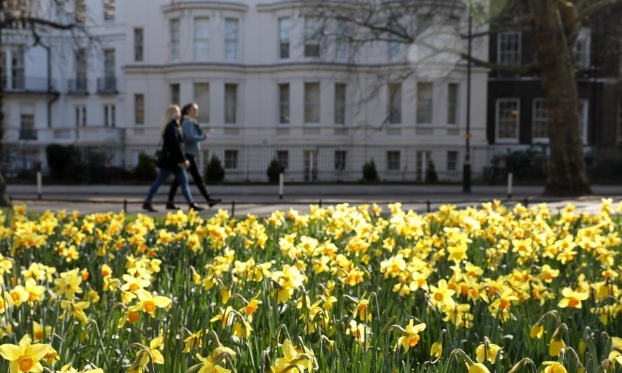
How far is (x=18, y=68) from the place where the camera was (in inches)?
2023

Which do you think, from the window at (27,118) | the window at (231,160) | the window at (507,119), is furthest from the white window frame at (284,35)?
the window at (27,118)

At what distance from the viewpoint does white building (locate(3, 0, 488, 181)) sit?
39.1m

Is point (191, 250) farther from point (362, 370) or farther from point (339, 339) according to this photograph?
point (362, 370)

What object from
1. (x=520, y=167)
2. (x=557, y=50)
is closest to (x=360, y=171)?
(x=520, y=167)

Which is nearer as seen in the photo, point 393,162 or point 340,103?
point 393,162

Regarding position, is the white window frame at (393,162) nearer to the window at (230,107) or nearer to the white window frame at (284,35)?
the white window frame at (284,35)

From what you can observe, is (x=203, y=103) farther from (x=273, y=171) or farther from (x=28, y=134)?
(x=28, y=134)

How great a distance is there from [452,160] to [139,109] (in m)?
16.5

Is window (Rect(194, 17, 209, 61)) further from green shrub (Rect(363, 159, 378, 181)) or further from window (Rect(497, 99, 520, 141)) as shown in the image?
window (Rect(497, 99, 520, 141))

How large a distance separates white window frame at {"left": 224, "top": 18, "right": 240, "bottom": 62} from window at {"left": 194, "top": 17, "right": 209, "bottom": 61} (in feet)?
3.31

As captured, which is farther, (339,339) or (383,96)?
(383,96)

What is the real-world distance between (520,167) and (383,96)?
820 centimetres

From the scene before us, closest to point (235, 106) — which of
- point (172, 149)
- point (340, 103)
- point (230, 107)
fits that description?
point (230, 107)

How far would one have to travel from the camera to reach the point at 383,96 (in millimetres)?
39906
